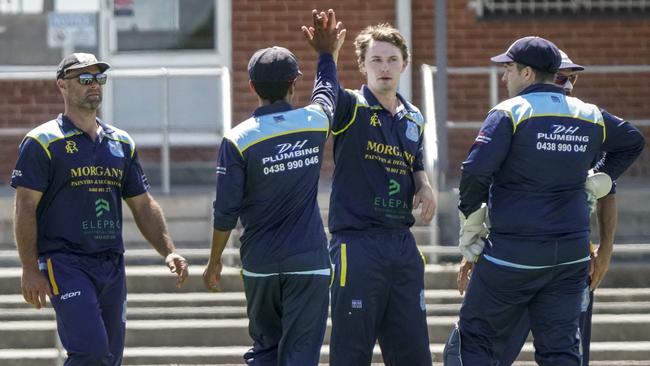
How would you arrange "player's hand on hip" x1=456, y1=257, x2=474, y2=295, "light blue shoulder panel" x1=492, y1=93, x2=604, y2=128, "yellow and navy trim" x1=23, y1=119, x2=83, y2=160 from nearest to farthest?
"light blue shoulder panel" x1=492, y1=93, x2=604, y2=128, "yellow and navy trim" x1=23, y1=119, x2=83, y2=160, "player's hand on hip" x1=456, y1=257, x2=474, y2=295

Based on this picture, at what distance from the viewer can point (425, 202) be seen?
22.7 ft

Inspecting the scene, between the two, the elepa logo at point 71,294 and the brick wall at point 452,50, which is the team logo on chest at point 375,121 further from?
the brick wall at point 452,50

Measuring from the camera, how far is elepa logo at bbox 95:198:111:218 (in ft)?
23.0

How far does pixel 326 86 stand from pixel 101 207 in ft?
4.32

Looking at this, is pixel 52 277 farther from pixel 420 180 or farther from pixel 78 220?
pixel 420 180

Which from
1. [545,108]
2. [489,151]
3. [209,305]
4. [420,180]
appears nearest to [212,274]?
[420,180]

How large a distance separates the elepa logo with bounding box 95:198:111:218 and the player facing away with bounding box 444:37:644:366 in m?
1.82

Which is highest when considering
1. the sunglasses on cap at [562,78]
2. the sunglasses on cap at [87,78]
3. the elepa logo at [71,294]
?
the sunglasses on cap at [87,78]

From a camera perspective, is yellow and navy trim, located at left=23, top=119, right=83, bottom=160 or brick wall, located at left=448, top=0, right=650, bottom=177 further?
brick wall, located at left=448, top=0, right=650, bottom=177

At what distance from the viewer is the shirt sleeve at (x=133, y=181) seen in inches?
285

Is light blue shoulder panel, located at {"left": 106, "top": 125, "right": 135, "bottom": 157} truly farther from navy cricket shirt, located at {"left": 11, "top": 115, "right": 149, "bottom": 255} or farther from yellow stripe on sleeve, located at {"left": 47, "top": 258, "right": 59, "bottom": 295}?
yellow stripe on sleeve, located at {"left": 47, "top": 258, "right": 59, "bottom": 295}

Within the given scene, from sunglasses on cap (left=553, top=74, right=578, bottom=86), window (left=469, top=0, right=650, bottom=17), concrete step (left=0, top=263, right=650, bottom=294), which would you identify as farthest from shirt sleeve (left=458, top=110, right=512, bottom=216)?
window (left=469, top=0, right=650, bottom=17)

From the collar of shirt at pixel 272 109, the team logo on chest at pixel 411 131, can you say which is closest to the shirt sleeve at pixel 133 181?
the collar of shirt at pixel 272 109

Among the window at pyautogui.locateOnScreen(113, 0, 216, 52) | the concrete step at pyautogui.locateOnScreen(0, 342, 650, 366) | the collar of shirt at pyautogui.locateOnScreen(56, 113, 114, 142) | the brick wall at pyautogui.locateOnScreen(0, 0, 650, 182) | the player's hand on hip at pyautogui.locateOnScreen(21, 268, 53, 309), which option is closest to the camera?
the player's hand on hip at pyautogui.locateOnScreen(21, 268, 53, 309)
